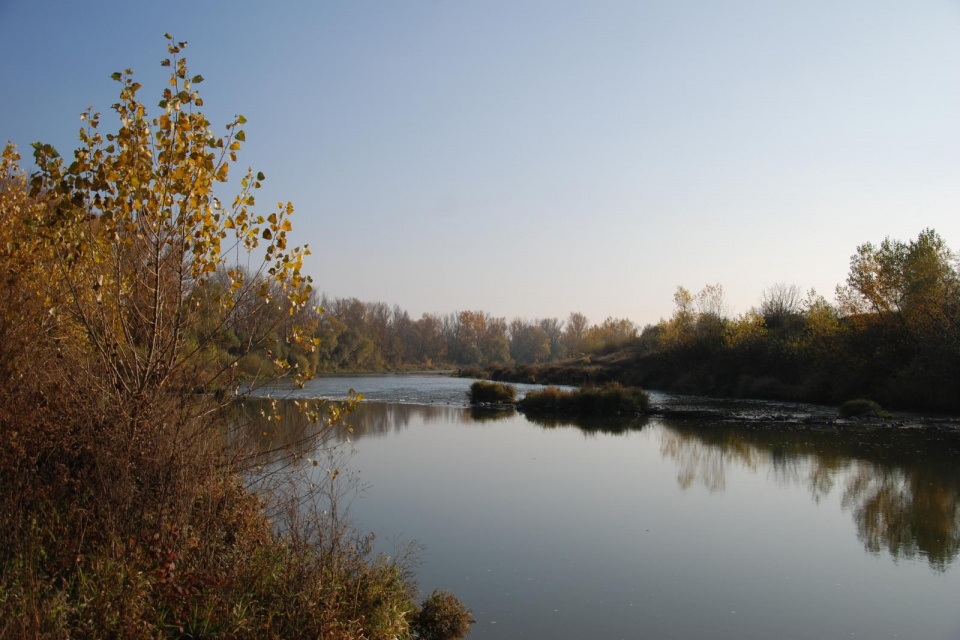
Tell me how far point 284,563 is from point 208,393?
190 cm

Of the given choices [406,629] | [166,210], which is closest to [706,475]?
[406,629]

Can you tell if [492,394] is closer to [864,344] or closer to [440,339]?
[864,344]

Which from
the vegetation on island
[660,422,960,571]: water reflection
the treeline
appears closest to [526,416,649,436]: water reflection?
[660,422,960,571]: water reflection

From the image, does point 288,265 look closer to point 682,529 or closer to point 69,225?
point 69,225

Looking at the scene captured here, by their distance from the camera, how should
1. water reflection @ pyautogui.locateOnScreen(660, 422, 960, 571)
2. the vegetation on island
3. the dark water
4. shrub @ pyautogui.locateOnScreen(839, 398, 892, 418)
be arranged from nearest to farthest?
the vegetation on island, the dark water, water reflection @ pyautogui.locateOnScreen(660, 422, 960, 571), shrub @ pyautogui.locateOnScreen(839, 398, 892, 418)

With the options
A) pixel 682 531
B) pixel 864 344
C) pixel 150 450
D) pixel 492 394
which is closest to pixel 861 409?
pixel 864 344

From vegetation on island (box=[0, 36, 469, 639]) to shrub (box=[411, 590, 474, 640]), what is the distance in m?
0.02

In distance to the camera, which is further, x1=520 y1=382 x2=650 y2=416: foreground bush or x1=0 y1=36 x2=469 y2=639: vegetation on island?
x1=520 y1=382 x2=650 y2=416: foreground bush

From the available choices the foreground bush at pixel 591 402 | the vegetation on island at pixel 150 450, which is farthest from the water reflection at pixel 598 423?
the vegetation on island at pixel 150 450

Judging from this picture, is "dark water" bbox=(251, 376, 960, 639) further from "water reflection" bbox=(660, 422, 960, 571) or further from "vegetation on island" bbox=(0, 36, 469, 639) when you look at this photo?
"vegetation on island" bbox=(0, 36, 469, 639)

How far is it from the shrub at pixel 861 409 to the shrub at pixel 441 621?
2202 cm

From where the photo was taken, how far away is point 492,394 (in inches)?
1261

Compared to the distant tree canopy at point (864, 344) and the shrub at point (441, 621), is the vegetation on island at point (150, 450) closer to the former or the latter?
the shrub at point (441, 621)

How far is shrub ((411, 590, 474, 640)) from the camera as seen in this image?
615 cm
